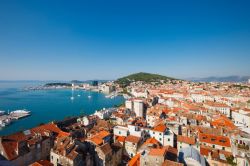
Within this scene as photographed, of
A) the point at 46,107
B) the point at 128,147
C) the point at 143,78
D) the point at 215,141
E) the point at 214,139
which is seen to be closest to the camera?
the point at 128,147

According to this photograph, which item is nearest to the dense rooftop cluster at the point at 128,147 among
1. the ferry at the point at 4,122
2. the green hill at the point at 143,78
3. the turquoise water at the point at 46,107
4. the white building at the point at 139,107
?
the white building at the point at 139,107

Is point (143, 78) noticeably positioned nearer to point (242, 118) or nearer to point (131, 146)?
point (242, 118)

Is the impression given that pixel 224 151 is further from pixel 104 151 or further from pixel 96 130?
pixel 96 130

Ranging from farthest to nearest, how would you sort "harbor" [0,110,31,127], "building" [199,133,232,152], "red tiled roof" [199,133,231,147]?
"harbor" [0,110,31,127], "red tiled roof" [199,133,231,147], "building" [199,133,232,152]

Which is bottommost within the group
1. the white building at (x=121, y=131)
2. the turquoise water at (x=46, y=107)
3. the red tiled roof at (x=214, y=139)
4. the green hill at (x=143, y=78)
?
the turquoise water at (x=46, y=107)

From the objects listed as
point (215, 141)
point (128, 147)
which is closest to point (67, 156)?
point (128, 147)

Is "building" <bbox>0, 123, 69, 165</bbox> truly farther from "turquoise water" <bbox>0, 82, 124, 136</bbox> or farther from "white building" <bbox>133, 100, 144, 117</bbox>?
"white building" <bbox>133, 100, 144, 117</bbox>

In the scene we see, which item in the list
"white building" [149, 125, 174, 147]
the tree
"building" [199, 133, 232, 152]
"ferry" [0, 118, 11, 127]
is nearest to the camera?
the tree

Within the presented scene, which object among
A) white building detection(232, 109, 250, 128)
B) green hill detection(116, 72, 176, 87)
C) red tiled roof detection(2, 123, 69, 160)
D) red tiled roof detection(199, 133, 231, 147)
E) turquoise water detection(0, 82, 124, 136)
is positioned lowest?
turquoise water detection(0, 82, 124, 136)

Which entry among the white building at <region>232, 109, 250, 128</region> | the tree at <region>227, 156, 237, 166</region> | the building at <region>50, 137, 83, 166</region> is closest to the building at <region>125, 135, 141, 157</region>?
the building at <region>50, 137, 83, 166</region>

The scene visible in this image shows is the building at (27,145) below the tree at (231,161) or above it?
above

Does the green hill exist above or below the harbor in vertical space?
above

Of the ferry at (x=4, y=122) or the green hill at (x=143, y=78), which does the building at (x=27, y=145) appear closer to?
the ferry at (x=4, y=122)

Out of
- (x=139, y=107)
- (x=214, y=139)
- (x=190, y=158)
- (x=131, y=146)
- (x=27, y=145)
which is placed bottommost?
(x=131, y=146)
